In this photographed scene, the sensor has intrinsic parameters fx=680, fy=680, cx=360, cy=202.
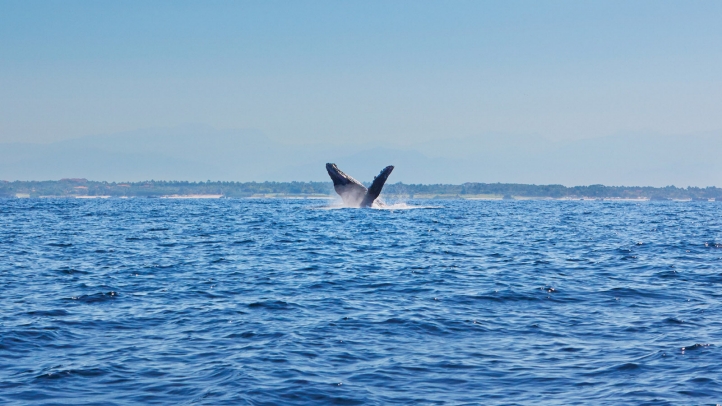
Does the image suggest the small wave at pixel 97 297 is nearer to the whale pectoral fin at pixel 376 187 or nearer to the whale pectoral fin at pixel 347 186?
the whale pectoral fin at pixel 376 187

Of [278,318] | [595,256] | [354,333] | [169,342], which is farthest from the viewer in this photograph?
[595,256]

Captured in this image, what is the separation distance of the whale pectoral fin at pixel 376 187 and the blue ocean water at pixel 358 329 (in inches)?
1356

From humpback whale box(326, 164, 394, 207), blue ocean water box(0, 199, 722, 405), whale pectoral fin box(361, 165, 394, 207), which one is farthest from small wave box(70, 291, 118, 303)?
humpback whale box(326, 164, 394, 207)

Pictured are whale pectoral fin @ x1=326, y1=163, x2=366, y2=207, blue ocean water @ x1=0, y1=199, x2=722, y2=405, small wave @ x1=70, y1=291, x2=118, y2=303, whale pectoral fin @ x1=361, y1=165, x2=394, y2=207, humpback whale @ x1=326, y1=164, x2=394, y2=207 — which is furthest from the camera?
whale pectoral fin @ x1=326, y1=163, x2=366, y2=207

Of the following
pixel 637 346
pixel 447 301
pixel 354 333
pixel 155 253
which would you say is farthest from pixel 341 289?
pixel 155 253

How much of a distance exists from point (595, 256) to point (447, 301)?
14.2 metres

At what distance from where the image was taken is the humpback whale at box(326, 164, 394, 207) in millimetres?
63562

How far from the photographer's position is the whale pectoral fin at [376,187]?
62.1 metres

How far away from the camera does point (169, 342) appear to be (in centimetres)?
1307

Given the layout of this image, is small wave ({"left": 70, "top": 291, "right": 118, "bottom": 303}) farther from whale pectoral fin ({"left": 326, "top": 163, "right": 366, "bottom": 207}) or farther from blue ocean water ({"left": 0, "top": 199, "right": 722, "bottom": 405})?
whale pectoral fin ({"left": 326, "top": 163, "right": 366, "bottom": 207})

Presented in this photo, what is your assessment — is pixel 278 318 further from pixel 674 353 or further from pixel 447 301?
pixel 674 353

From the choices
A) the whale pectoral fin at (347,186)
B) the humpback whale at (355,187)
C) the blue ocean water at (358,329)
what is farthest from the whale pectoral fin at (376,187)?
the blue ocean water at (358,329)

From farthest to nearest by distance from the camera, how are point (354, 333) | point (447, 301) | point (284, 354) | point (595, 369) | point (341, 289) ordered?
point (341, 289), point (447, 301), point (354, 333), point (284, 354), point (595, 369)

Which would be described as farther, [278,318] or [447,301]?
[447,301]
